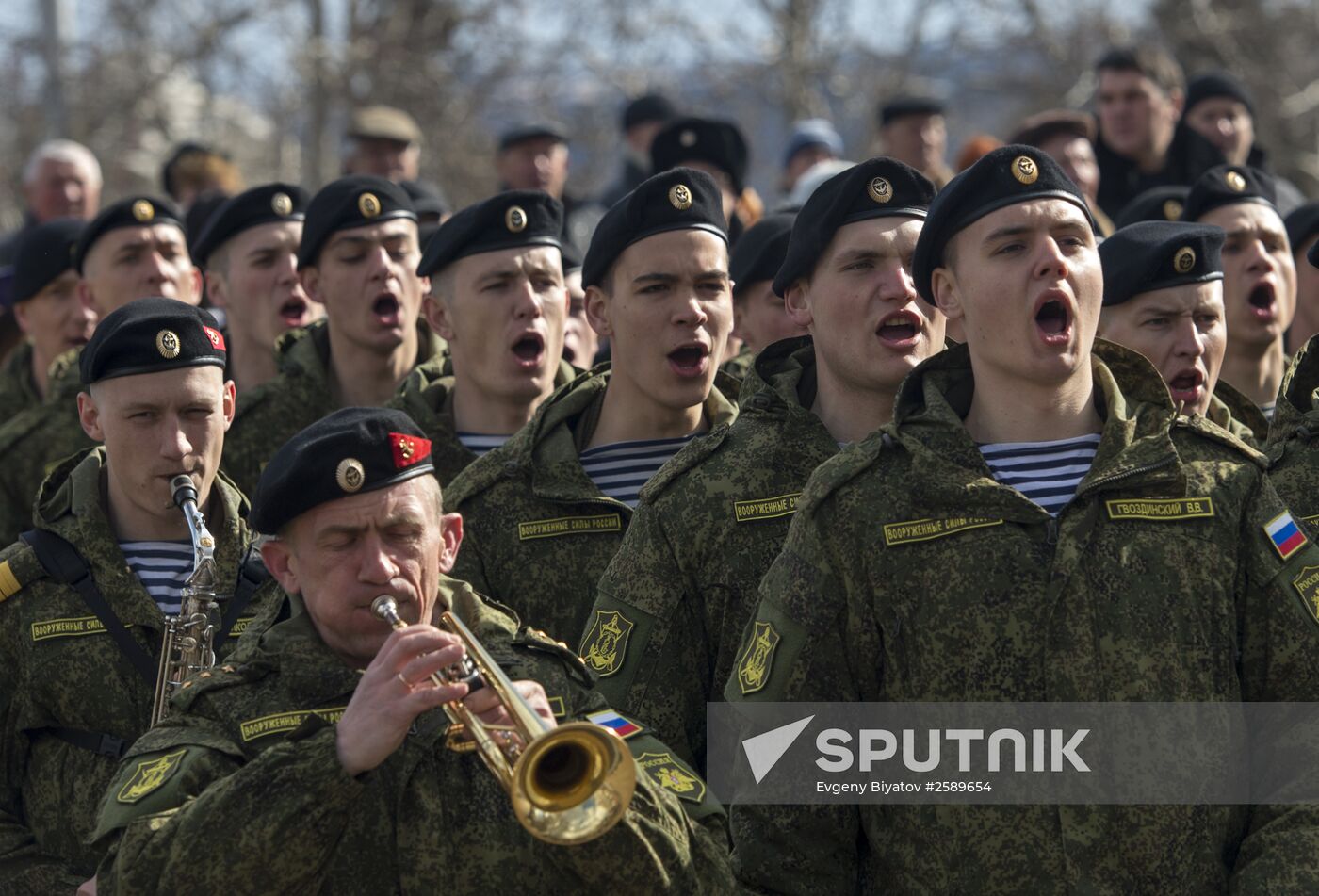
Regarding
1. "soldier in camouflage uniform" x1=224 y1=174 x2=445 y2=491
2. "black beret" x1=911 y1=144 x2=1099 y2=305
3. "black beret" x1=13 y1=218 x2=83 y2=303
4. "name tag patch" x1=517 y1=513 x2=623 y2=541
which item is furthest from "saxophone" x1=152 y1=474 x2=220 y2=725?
"black beret" x1=13 y1=218 x2=83 y2=303

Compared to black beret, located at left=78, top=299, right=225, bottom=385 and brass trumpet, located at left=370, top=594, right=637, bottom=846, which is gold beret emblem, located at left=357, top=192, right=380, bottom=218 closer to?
black beret, located at left=78, top=299, right=225, bottom=385

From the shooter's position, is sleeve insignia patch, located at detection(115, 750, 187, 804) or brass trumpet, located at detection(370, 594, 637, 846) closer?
brass trumpet, located at detection(370, 594, 637, 846)

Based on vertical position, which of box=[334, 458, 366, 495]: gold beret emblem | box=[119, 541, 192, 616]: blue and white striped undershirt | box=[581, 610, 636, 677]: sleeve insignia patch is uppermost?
box=[334, 458, 366, 495]: gold beret emblem

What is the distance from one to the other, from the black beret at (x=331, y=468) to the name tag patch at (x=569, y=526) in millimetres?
1501

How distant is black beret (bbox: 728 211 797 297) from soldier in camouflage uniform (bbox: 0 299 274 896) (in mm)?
2143

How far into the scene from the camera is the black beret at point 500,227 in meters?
7.89

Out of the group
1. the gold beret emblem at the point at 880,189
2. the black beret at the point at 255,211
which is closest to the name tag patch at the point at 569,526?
the gold beret emblem at the point at 880,189

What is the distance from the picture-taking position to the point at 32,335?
397 inches

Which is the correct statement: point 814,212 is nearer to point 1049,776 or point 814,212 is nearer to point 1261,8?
point 1049,776

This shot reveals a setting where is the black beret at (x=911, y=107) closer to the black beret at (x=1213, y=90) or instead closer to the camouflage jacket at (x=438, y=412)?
the black beret at (x=1213, y=90)

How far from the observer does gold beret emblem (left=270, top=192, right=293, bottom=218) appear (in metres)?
9.57

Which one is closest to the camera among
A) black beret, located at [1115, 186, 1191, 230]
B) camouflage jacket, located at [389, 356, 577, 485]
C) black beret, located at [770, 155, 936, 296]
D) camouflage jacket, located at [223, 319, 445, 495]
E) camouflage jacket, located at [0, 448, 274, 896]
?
camouflage jacket, located at [0, 448, 274, 896]

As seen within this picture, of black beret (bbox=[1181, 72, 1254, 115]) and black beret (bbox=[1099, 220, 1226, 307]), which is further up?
black beret (bbox=[1181, 72, 1254, 115])

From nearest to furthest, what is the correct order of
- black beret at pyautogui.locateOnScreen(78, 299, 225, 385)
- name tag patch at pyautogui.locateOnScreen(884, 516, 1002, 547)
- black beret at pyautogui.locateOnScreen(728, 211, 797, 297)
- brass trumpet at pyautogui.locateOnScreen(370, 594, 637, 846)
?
brass trumpet at pyautogui.locateOnScreen(370, 594, 637, 846), name tag patch at pyautogui.locateOnScreen(884, 516, 1002, 547), black beret at pyautogui.locateOnScreen(78, 299, 225, 385), black beret at pyautogui.locateOnScreen(728, 211, 797, 297)
